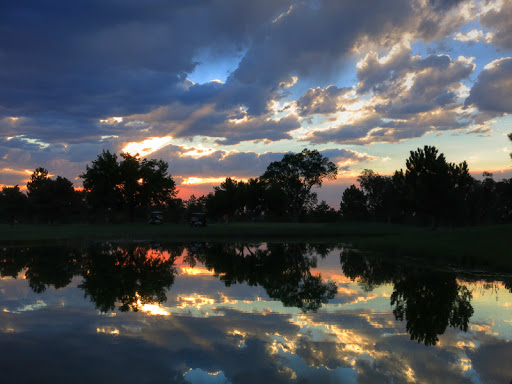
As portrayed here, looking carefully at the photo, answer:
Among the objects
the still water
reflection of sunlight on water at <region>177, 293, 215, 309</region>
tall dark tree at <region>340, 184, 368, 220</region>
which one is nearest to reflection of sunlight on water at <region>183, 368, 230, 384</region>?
the still water

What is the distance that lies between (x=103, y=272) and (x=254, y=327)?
13749 millimetres

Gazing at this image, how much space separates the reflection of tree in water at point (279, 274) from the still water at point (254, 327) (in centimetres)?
14

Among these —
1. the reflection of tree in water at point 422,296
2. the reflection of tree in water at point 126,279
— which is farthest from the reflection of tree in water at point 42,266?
the reflection of tree in water at point 422,296

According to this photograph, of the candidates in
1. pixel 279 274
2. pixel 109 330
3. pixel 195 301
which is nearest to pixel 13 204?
pixel 279 274

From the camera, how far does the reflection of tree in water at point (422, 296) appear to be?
1220cm

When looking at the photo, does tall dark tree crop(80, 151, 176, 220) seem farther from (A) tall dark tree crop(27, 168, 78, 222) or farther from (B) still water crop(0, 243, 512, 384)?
(B) still water crop(0, 243, 512, 384)

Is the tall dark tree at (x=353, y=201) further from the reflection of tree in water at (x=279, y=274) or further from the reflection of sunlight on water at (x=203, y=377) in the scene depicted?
the reflection of sunlight on water at (x=203, y=377)

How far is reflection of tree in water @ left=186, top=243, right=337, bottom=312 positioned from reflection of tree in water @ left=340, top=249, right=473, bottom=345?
2408 millimetres

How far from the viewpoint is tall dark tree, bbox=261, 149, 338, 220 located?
128 metres

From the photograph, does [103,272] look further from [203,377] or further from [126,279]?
[203,377]

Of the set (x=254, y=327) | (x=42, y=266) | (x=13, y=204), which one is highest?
(x=13, y=204)

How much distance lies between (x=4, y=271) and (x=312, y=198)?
389ft

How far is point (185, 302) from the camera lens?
602 inches

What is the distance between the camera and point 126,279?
2050cm
